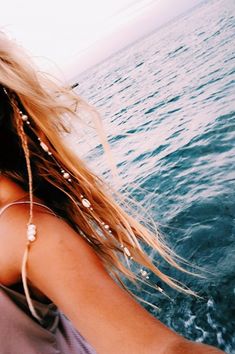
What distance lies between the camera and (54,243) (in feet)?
3.50

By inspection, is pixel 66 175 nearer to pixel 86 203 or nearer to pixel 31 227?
pixel 86 203

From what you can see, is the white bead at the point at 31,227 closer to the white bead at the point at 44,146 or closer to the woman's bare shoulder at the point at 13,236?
the woman's bare shoulder at the point at 13,236

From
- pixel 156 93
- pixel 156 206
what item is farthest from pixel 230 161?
pixel 156 93

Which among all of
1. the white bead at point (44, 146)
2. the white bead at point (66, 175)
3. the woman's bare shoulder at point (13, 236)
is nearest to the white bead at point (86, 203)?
the white bead at point (66, 175)

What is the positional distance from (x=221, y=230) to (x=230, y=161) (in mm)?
2501

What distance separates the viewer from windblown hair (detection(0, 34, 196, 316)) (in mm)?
1501

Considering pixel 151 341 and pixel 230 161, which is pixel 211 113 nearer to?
pixel 230 161

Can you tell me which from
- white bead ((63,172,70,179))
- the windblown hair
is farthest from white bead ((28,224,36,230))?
white bead ((63,172,70,179))

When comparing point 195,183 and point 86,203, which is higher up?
point 86,203

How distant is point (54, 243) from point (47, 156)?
0.67m

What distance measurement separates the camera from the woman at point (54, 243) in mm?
978

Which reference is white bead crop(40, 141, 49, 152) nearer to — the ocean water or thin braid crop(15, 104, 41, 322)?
thin braid crop(15, 104, 41, 322)

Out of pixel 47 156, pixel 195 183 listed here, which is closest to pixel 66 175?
pixel 47 156

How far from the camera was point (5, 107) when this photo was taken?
1538mm
